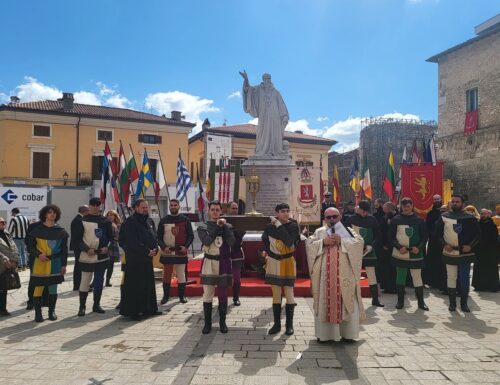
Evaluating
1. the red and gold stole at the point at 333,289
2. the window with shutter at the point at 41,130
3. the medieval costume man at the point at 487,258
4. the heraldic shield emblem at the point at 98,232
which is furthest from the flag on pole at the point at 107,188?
the window with shutter at the point at 41,130

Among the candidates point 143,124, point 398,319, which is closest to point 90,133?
point 143,124

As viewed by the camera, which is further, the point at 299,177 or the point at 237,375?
the point at 299,177

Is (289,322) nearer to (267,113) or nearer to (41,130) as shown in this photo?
(267,113)

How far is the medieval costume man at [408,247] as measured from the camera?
7.11 m

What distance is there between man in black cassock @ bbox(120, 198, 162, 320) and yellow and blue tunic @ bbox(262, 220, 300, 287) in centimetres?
201

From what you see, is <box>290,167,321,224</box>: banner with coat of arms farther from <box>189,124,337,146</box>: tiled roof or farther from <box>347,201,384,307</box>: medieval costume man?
<box>189,124,337,146</box>: tiled roof

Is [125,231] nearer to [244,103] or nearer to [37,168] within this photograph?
[244,103]

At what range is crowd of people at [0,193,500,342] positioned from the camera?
5.16 metres

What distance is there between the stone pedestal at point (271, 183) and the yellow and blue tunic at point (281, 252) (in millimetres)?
6515

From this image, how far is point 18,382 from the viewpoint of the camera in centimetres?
393

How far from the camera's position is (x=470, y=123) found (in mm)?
28672

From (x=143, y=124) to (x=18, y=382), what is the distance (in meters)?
34.4

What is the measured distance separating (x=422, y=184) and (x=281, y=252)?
24.0ft

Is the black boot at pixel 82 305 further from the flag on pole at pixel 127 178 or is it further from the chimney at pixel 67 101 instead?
the chimney at pixel 67 101
